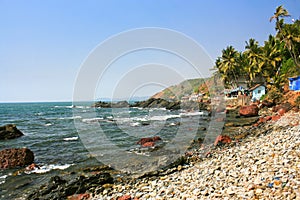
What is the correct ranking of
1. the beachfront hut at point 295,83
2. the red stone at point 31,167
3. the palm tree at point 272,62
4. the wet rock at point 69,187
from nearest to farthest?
the wet rock at point 69,187
the red stone at point 31,167
the beachfront hut at point 295,83
the palm tree at point 272,62

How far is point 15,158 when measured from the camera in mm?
14086

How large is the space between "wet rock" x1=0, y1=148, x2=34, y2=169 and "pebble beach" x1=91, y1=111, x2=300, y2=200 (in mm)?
7792

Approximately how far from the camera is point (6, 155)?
14102 millimetres

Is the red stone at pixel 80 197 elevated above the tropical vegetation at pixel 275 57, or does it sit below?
below

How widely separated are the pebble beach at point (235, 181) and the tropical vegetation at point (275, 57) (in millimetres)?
30170

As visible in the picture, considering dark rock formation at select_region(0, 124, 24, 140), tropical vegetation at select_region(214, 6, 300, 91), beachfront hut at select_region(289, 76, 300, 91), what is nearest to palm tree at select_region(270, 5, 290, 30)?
tropical vegetation at select_region(214, 6, 300, 91)

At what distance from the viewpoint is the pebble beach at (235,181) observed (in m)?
6.29

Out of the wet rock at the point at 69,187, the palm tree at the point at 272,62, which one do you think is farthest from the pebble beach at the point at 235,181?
the palm tree at the point at 272,62

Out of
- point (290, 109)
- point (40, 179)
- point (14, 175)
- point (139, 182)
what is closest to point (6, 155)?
point (14, 175)

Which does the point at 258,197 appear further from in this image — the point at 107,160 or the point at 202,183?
the point at 107,160

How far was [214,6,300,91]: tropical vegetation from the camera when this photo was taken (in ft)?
116

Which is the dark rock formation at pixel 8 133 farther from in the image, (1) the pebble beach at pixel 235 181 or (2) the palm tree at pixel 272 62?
(2) the palm tree at pixel 272 62

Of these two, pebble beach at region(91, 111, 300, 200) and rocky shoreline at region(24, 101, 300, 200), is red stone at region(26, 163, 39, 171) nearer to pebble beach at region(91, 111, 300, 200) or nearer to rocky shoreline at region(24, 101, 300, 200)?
rocky shoreline at region(24, 101, 300, 200)

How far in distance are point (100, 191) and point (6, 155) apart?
8.71 meters
